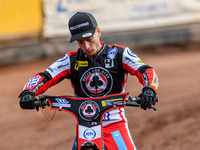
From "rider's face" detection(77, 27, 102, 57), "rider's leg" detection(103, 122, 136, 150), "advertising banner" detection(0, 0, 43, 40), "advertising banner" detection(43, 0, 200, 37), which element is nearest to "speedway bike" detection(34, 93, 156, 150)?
"rider's leg" detection(103, 122, 136, 150)

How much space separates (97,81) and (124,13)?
A: 8320mm

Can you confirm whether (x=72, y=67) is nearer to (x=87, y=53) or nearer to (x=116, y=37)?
(x=87, y=53)

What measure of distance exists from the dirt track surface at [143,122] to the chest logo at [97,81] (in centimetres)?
217

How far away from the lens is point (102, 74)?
3.55 m

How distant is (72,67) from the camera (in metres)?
3.66

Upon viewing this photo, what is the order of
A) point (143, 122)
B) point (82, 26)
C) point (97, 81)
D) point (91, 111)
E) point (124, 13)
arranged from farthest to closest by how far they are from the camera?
1. point (124, 13)
2. point (143, 122)
3. point (97, 81)
4. point (82, 26)
5. point (91, 111)

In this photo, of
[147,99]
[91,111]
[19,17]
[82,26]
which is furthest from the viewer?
[19,17]

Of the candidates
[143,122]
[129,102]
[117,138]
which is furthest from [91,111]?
[143,122]

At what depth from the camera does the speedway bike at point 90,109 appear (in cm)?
296

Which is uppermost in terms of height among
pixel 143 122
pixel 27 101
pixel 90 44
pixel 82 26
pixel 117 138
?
pixel 82 26

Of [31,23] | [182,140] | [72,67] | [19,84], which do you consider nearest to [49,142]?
[182,140]

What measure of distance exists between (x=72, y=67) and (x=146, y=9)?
821cm

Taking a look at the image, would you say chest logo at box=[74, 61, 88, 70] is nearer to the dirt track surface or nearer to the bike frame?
the bike frame

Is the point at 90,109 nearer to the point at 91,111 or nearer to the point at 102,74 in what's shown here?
the point at 91,111
